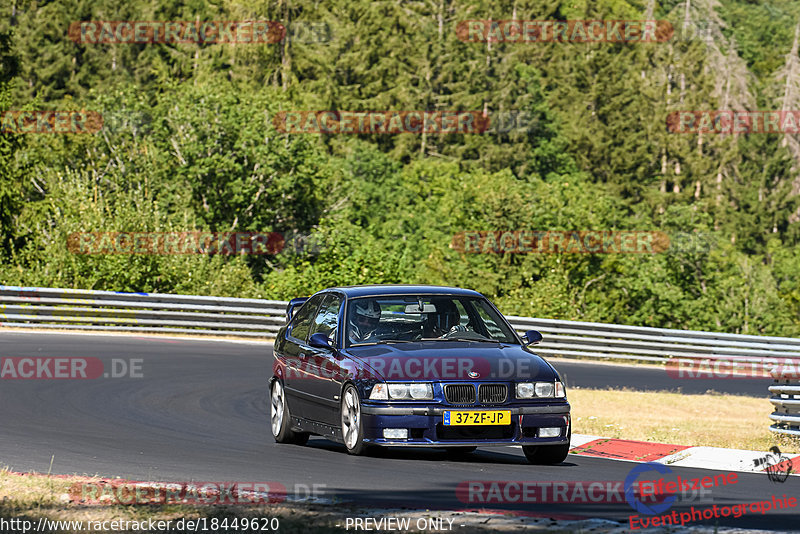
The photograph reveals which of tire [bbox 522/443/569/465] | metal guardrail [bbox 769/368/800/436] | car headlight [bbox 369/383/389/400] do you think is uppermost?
car headlight [bbox 369/383/389/400]

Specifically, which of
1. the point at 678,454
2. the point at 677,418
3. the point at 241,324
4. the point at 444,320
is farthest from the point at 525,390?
the point at 241,324

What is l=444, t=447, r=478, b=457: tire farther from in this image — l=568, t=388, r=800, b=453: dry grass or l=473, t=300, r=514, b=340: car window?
l=568, t=388, r=800, b=453: dry grass

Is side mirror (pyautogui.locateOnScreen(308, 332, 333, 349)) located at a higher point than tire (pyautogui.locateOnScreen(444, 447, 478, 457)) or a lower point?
higher

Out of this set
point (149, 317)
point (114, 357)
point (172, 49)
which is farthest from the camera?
point (172, 49)

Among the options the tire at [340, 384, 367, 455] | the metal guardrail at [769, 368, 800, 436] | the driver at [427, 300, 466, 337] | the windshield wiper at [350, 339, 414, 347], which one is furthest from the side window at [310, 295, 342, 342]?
the metal guardrail at [769, 368, 800, 436]

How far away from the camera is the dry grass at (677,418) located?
1389cm

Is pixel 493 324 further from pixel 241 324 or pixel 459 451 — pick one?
pixel 241 324

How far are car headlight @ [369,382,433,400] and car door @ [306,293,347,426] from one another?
1.99 feet

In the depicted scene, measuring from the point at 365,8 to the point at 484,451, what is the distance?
223 feet

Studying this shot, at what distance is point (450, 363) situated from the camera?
10.6m

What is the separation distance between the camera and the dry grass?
1389 cm

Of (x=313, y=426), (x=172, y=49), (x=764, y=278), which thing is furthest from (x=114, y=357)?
(x=172, y=49)

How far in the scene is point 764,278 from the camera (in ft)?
186

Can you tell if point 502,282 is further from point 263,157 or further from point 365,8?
point 365,8
